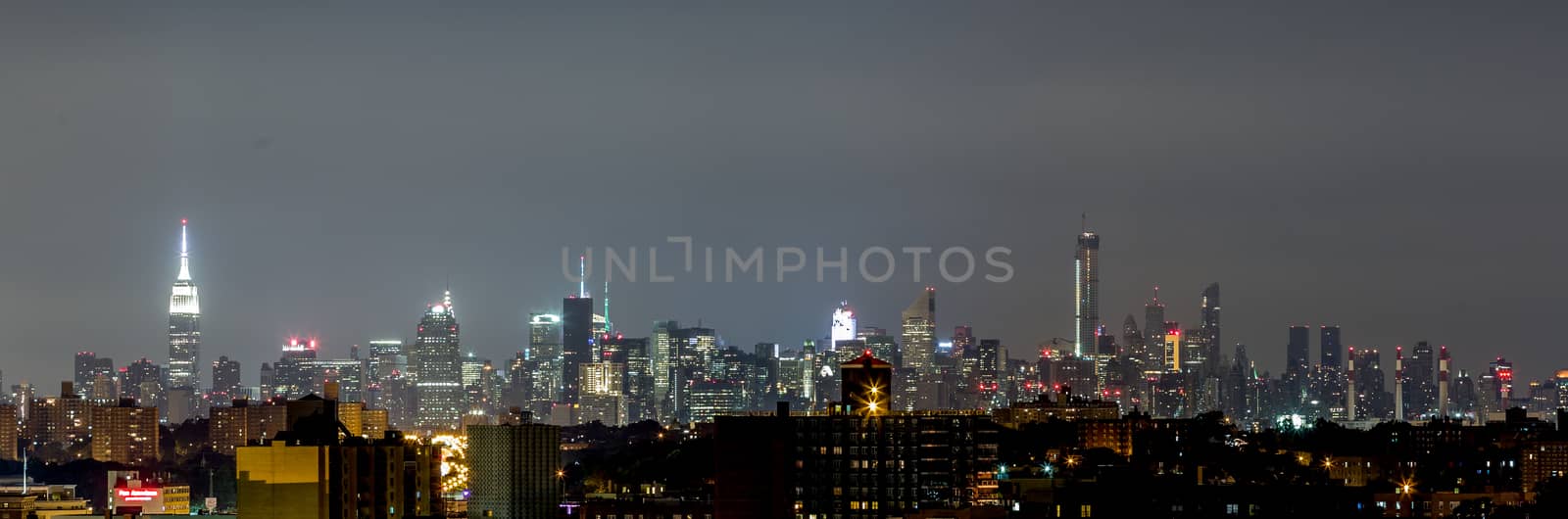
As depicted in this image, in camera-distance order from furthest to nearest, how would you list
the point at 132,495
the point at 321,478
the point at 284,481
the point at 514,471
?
the point at 514,471 < the point at 132,495 < the point at 321,478 < the point at 284,481

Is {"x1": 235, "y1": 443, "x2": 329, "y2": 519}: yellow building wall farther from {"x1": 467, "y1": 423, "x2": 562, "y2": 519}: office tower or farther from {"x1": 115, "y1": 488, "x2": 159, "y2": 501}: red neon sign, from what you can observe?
{"x1": 467, "y1": 423, "x2": 562, "y2": 519}: office tower

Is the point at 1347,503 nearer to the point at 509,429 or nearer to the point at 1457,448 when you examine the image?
the point at 509,429

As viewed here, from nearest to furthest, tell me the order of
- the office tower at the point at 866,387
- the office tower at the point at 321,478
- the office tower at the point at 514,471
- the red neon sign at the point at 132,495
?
the office tower at the point at 321,478, the office tower at the point at 866,387, the red neon sign at the point at 132,495, the office tower at the point at 514,471

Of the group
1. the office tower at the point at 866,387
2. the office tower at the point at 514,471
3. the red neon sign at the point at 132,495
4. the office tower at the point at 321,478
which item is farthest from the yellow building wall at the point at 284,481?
the office tower at the point at 514,471

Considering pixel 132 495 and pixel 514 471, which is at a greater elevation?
pixel 514 471

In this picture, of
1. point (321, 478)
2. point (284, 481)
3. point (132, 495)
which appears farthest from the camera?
point (132, 495)

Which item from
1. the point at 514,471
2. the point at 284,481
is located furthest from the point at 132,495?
the point at 284,481

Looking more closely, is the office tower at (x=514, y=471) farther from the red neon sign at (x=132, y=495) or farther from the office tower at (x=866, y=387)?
the office tower at (x=866, y=387)

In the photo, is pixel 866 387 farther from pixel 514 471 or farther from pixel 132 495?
pixel 132 495
